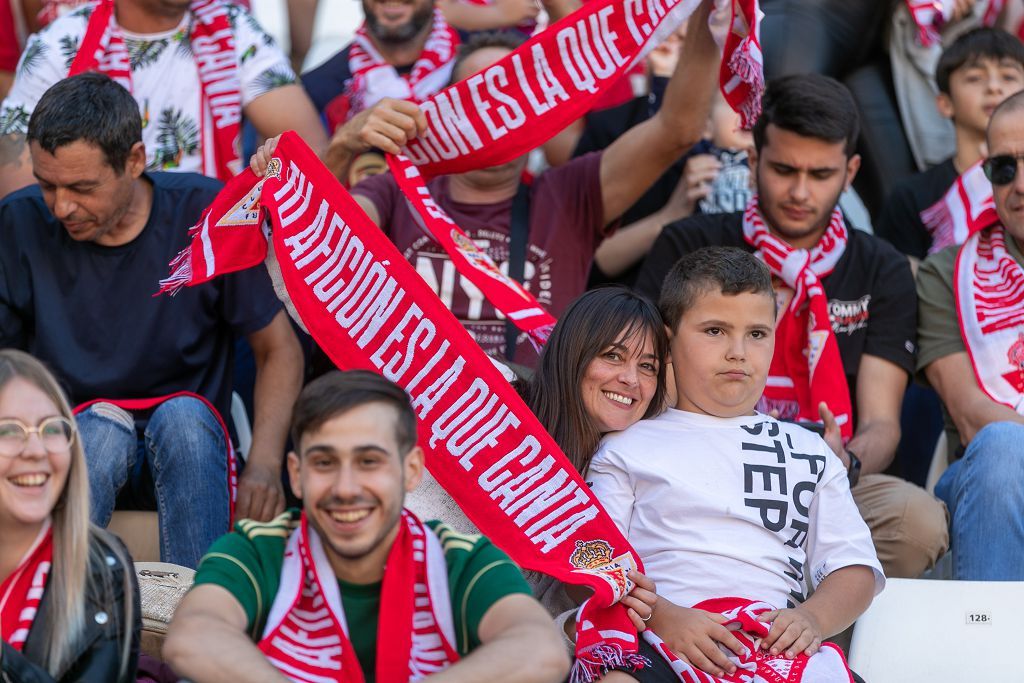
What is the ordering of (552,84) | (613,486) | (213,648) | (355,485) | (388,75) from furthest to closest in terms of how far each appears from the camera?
(388,75)
(552,84)
(613,486)
(355,485)
(213,648)

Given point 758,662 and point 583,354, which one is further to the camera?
point 583,354

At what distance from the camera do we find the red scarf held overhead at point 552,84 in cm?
441

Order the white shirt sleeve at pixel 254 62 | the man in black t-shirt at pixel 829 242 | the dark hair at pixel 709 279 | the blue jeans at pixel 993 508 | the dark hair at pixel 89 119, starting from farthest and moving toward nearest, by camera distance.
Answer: the white shirt sleeve at pixel 254 62 < the man in black t-shirt at pixel 829 242 < the dark hair at pixel 89 119 < the blue jeans at pixel 993 508 < the dark hair at pixel 709 279

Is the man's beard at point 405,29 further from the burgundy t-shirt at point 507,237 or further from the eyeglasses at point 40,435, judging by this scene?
the eyeglasses at point 40,435

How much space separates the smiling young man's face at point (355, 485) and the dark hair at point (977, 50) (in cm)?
353

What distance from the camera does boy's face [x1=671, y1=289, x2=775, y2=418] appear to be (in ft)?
12.4

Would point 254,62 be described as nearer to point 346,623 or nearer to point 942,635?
point 346,623

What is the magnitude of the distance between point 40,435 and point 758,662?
1.61m

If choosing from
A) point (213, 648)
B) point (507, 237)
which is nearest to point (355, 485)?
point (213, 648)

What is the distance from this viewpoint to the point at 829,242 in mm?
4824

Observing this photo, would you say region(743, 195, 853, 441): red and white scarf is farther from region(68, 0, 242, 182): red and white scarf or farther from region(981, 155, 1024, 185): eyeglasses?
region(68, 0, 242, 182): red and white scarf

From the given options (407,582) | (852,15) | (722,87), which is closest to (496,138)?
(722,87)

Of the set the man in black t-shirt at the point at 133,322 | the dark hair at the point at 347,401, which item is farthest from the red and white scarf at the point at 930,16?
the dark hair at the point at 347,401

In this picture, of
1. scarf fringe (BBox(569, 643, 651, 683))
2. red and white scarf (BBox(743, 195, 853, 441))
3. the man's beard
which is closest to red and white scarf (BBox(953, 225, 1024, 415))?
red and white scarf (BBox(743, 195, 853, 441))
